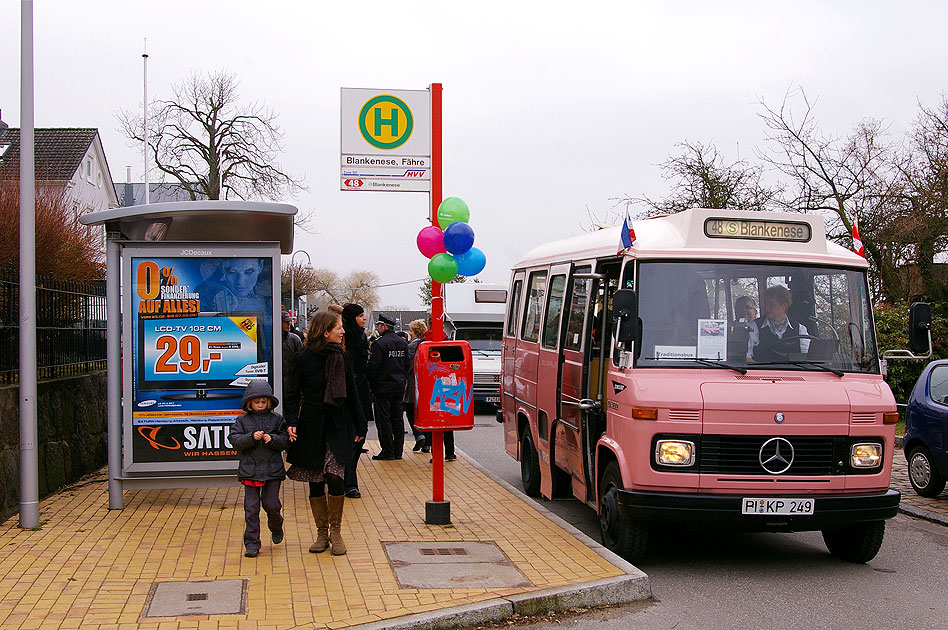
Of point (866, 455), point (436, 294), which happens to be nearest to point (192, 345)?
point (436, 294)

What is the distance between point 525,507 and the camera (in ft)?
31.4

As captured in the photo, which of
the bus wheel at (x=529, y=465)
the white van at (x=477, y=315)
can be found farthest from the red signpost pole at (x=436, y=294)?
the white van at (x=477, y=315)

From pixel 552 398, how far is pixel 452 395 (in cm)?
150

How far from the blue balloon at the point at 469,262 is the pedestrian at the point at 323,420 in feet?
5.44

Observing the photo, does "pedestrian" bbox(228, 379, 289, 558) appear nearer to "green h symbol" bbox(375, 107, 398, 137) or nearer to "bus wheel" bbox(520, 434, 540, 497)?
"green h symbol" bbox(375, 107, 398, 137)

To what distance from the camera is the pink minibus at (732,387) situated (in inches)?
279

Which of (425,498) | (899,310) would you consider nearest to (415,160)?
(425,498)

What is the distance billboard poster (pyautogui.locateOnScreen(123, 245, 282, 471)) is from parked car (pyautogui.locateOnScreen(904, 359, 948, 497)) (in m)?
7.19

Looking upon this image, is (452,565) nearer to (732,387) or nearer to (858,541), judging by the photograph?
(732,387)

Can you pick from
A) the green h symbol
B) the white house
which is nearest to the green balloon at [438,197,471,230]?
the green h symbol

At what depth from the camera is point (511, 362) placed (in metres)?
12.2

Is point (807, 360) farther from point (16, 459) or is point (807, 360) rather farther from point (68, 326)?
point (68, 326)

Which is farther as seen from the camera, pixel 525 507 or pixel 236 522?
pixel 525 507

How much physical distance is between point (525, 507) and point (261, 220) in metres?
3.79
